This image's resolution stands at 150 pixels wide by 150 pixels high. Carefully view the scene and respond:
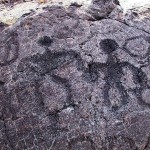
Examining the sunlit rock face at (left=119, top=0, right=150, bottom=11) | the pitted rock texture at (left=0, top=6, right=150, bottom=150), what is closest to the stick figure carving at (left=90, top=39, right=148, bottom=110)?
the pitted rock texture at (left=0, top=6, right=150, bottom=150)

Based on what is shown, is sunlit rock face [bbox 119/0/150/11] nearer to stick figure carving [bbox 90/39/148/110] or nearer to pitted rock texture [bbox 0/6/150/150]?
pitted rock texture [bbox 0/6/150/150]

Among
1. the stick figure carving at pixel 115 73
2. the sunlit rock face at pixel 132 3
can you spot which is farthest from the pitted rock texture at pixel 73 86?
the sunlit rock face at pixel 132 3

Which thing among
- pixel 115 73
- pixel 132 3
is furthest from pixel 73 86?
pixel 132 3

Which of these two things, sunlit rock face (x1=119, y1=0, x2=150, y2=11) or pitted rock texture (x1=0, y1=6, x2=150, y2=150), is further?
sunlit rock face (x1=119, y1=0, x2=150, y2=11)

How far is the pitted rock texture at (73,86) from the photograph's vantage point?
2.56 metres

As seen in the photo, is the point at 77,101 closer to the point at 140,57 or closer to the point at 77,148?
the point at 77,148

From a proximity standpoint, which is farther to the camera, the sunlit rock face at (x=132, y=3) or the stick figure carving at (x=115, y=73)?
the sunlit rock face at (x=132, y=3)

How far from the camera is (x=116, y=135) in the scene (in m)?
2.56

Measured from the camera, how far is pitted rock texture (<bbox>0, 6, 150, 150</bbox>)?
8.40 feet

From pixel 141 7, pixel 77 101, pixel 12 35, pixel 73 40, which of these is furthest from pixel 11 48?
pixel 141 7

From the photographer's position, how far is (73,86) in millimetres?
2688

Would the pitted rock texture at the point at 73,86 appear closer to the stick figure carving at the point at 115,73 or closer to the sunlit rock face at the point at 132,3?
the stick figure carving at the point at 115,73

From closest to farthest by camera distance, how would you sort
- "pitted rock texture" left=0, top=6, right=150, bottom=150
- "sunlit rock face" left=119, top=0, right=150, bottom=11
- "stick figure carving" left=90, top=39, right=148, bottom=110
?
"pitted rock texture" left=0, top=6, right=150, bottom=150
"stick figure carving" left=90, top=39, right=148, bottom=110
"sunlit rock face" left=119, top=0, right=150, bottom=11

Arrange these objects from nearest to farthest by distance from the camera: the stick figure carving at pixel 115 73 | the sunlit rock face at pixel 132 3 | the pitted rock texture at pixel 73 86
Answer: the pitted rock texture at pixel 73 86 < the stick figure carving at pixel 115 73 < the sunlit rock face at pixel 132 3
